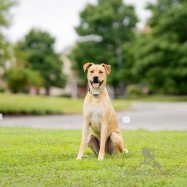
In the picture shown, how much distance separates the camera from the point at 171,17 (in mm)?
41312

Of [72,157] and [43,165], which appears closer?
[43,165]

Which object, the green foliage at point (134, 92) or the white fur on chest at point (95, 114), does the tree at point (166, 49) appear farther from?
the white fur on chest at point (95, 114)

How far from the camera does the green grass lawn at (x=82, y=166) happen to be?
5996mm

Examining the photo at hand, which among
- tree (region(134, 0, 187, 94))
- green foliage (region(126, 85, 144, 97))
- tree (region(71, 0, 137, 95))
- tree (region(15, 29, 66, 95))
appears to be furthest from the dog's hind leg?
tree (region(15, 29, 66, 95))

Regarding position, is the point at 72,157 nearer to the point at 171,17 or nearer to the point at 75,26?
the point at 171,17

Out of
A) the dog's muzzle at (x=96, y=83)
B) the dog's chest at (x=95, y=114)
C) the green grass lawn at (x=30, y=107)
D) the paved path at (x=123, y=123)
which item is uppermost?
the dog's muzzle at (x=96, y=83)

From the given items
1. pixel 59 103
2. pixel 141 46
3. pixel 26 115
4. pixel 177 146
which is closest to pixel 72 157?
pixel 177 146

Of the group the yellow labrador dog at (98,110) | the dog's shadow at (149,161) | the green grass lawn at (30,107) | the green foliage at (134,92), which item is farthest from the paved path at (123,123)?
the green foliage at (134,92)

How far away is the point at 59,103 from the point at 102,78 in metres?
21.7

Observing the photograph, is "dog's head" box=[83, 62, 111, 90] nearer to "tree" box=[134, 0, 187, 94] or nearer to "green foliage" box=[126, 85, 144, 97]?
"tree" box=[134, 0, 187, 94]

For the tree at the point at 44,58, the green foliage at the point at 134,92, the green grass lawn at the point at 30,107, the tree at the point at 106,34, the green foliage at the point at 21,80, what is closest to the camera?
the green grass lawn at the point at 30,107

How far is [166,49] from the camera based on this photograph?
134 ft

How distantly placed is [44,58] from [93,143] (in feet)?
171

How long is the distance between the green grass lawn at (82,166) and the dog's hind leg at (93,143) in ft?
0.59
